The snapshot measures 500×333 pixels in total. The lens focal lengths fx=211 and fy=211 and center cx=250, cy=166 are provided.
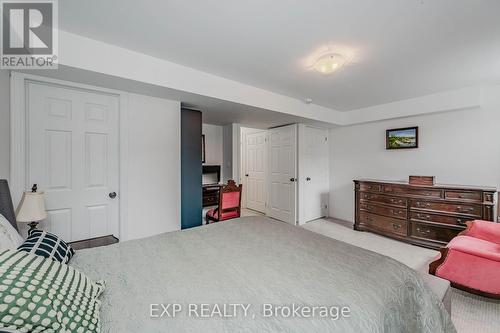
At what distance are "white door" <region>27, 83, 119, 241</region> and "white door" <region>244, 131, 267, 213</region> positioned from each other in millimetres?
3409

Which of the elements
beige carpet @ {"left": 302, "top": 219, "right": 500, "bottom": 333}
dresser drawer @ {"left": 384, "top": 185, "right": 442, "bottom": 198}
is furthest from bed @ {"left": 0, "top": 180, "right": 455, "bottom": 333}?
dresser drawer @ {"left": 384, "top": 185, "right": 442, "bottom": 198}

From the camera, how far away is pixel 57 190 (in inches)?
84.7

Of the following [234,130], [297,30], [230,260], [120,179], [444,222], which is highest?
[297,30]

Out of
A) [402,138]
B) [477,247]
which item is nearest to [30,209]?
[477,247]

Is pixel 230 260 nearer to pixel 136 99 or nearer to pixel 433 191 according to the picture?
pixel 136 99

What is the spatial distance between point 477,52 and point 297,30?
75.4 inches

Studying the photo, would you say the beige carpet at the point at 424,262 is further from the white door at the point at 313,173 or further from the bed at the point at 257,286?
the bed at the point at 257,286

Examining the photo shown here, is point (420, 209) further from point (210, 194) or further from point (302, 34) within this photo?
point (210, 194)

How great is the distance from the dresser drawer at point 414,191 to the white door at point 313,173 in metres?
1.44

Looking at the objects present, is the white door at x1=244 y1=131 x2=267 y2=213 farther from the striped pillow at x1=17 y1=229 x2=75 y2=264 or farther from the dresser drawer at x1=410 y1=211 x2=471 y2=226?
the striped pillow at x1=17 y1=229 x2=75 y2=264

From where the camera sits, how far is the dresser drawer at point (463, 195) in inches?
109

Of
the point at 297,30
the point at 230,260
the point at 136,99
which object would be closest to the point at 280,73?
the point at 297,30

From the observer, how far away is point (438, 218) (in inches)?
121

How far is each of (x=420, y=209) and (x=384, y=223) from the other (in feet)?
1.94
